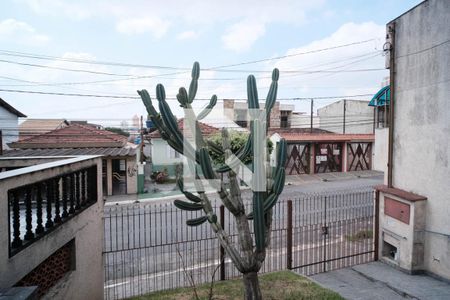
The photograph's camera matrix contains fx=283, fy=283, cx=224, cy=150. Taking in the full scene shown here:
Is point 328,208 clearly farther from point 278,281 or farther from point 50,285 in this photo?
point 50,285

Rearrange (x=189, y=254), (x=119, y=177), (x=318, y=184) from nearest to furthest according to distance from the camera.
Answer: (x=189, y=254) → (x=119, y=177) → (x=318, y=184)

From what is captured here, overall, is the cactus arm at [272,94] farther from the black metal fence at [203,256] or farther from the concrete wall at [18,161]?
the concrete wall at [18,161]

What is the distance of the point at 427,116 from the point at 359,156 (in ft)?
59.9

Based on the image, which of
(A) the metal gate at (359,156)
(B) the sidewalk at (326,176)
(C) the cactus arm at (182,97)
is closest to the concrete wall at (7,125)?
(B) the sidewalk at (326,176)

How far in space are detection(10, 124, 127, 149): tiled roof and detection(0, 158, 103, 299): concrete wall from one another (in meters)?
12.7

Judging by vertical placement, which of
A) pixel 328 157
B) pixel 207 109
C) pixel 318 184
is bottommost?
pixel 318 184

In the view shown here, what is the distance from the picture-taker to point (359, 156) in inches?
924

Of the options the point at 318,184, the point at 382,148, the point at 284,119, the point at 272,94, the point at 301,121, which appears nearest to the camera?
the point at 272,94

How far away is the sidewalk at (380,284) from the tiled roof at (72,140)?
14.6 meters

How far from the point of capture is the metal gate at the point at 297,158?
21.4 m

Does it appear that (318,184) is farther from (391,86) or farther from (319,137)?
(391,86)

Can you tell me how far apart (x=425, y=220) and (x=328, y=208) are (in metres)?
5.72

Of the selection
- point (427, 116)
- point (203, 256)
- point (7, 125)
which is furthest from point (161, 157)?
point (427, 116)

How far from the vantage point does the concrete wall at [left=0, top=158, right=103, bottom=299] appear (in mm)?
2744
